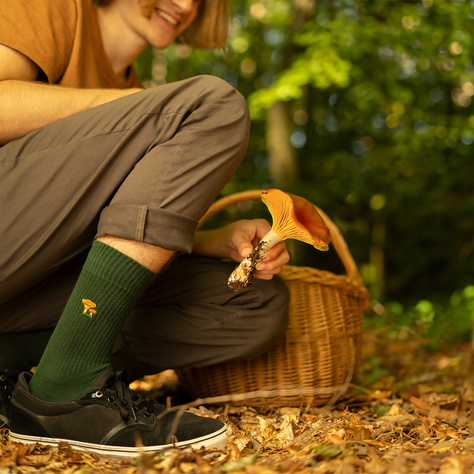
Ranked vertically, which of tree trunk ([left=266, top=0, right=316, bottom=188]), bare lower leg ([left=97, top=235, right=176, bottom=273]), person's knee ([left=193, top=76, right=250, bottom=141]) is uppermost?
person's knee ([left=193, top=76, right=250, bottom=141])

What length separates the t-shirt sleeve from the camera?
1.34m

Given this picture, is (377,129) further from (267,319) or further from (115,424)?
(115,424)

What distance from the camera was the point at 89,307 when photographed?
3.75ft

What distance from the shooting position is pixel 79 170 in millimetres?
1250

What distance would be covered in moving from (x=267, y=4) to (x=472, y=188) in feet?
11.6

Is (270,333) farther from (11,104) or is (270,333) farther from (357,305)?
(11,104)

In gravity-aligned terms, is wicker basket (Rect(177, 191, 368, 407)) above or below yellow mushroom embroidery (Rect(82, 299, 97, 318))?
below

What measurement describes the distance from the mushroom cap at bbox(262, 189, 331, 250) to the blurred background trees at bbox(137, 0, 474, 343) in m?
2.11

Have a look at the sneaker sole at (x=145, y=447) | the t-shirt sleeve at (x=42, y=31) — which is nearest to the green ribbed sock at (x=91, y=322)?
the sneaker sole at (x=145, y=447)

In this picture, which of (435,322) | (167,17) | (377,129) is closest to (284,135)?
(377,129)

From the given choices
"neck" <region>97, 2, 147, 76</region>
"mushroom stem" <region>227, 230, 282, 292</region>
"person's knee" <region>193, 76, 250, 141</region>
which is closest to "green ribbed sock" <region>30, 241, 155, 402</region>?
"mushroom stem" <region>227, 230, 282, 292</region>

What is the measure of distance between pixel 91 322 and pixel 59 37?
85 centimetres

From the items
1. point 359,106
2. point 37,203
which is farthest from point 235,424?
point 359,106

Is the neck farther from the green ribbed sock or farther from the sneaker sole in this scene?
the sneaker sole
